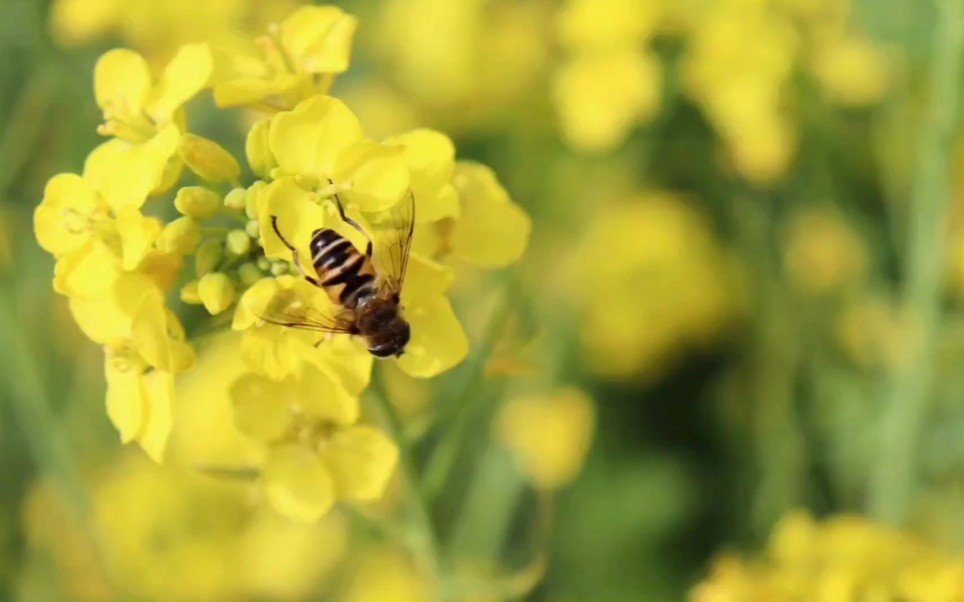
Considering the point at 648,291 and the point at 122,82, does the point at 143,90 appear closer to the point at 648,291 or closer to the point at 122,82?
the point at 122,82

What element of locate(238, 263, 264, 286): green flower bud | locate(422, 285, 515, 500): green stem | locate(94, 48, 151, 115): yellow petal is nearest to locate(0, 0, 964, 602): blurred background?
locate(422, 285, 515, 500): green stem

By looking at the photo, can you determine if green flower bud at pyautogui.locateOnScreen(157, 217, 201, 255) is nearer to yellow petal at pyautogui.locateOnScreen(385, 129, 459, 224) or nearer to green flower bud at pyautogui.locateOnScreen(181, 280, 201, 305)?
green flower bud at pyautogui.locateOnScreen(181, 280, 201, 305)

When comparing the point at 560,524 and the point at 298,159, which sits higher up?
the point at 298,159

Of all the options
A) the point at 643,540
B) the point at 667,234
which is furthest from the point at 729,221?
the point at 643,540

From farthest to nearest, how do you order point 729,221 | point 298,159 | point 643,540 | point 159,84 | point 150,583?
1. point 729,221
2. point 643,540
3. point 150,583
4. point 159,84
5. point 298,159

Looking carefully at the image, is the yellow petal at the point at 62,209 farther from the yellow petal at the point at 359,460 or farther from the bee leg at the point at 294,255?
the yellow petal at the point at 359,460

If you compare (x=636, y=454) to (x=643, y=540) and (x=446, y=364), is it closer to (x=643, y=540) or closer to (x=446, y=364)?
(x=643, y=540)
